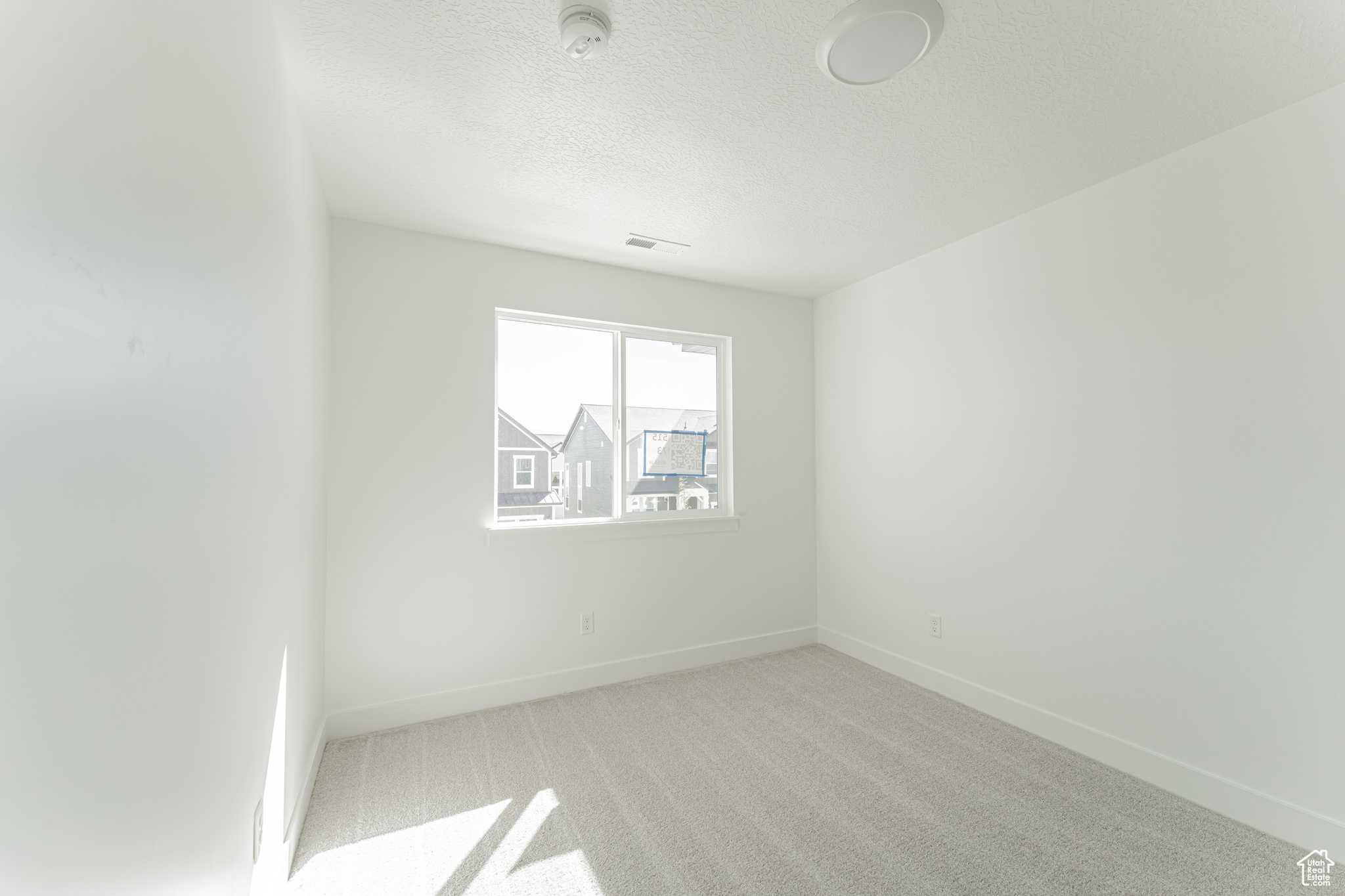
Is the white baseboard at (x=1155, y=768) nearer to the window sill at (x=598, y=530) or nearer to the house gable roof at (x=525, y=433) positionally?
the window sill at (x=598, y=530)

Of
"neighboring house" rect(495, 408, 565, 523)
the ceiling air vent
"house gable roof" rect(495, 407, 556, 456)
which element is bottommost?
"neighboring house" rect(495, 408, 565, 523)

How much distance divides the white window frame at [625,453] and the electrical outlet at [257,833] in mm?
1649

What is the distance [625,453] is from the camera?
3.56 meters

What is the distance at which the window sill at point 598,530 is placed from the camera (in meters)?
3.07

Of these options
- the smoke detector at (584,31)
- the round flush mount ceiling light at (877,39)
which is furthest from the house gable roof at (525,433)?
the round flush mount ceiling light at (877,39)

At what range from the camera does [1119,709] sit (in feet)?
7.84

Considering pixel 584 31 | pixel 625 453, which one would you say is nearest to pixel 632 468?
pixel 625 453

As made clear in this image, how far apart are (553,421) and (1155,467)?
2.87 m

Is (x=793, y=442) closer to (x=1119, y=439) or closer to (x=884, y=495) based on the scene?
(x=884, y=495)

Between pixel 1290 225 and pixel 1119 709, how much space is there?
1939 millimetres

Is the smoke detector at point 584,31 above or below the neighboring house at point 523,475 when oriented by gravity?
above

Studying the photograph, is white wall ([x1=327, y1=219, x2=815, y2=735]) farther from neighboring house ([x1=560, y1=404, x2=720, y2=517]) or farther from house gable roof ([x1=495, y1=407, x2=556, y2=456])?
neighboring house ([x1=560, y1=404, x2=720, y2=517])

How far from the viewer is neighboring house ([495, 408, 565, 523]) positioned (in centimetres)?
316

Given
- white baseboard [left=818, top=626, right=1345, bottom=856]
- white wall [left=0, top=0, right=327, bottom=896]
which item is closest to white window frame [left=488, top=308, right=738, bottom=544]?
white baseboard [left=818, top=626, right=1345, bottom=856]
